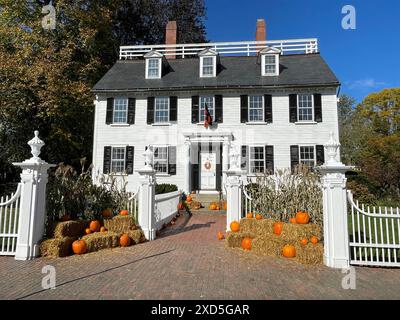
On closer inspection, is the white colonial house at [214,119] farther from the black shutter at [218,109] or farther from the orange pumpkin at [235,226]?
the orange pumpkin at [235,226]

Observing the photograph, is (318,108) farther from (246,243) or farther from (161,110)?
(246,243)

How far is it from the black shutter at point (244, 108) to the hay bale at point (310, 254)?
10.7 meters

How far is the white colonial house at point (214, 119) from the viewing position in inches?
591

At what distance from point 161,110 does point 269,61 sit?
22.7 feet

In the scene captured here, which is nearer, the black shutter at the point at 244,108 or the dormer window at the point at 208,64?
the black shutter at the point at 244,108

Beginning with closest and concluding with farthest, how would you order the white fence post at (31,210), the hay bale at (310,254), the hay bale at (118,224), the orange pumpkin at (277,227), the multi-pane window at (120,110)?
1. the hay bale at (310,254)
2. the white fence post at (31,210)
3. the orange pumpkin at (277,227)
4. the hay bale at (118,224)
5. the multi-pane window at (120,110)

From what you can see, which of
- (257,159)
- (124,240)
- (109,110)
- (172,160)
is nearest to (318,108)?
(257,159)

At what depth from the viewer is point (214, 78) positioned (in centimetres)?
1664

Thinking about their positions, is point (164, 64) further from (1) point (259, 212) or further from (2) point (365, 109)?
(2) point (365, 109)

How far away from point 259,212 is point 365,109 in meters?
40.3

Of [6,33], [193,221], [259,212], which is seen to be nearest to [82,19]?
[6,33]

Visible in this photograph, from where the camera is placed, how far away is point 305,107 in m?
15.2

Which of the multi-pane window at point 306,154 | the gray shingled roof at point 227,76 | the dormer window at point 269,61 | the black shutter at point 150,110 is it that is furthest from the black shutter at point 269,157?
the black shutter at point 150,110

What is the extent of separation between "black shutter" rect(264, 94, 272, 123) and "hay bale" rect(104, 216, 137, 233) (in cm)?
1060
